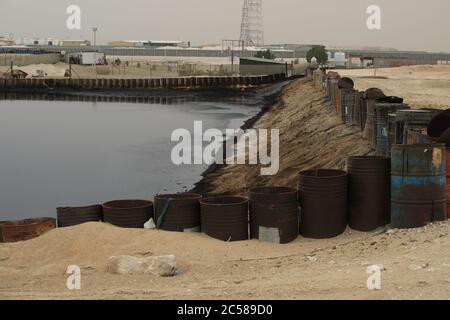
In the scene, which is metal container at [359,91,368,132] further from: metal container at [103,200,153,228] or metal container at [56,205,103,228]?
metal container at [56,205,103,228]

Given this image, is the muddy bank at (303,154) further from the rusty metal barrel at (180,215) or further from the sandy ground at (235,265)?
the sandy ground at (235,265)

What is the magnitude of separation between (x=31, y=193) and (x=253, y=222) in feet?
44.7

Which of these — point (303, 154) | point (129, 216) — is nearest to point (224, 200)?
point (129, 216)

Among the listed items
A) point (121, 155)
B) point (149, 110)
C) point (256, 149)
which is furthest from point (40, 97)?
point (256, 149)

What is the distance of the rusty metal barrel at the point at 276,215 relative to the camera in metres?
9.88

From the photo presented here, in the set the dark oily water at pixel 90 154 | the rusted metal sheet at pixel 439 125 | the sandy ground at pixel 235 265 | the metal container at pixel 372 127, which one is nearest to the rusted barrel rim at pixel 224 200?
the sandy ground at pixel 235 265

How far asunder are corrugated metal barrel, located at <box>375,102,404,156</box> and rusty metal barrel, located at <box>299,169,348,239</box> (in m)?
3.52

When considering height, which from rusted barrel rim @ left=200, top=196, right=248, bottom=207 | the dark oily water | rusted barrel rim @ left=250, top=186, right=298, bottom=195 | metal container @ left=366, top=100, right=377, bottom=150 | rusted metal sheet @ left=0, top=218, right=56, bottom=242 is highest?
metal container @ left=366, top=100, right=377, bottom=150

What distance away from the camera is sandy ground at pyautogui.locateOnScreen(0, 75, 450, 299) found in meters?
6.62

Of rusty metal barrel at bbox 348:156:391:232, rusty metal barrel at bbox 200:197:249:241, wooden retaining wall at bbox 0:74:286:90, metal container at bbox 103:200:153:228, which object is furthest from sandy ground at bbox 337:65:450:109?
Result: wooden retaining wall at bbox 0:74:286:90

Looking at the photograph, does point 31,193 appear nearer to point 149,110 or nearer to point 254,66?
point 149,110

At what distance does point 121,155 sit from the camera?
31.1 m

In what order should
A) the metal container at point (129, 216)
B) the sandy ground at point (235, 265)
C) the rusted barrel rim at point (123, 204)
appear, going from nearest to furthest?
the sandy ground at point (235, 265) < the metal container at point (129, 216) < the rusted barrel rim at point (123, 204)

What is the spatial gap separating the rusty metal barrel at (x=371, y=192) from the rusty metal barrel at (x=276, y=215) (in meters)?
0.95
